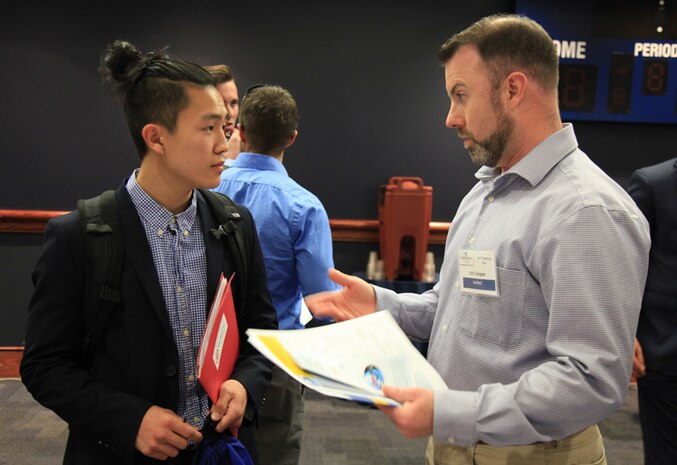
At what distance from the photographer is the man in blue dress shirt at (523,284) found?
1.05 m

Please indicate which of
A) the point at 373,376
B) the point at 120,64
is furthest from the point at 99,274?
the point at 373,376

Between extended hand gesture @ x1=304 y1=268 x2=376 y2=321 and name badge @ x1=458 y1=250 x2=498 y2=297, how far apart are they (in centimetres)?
31

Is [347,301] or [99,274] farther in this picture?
[347,301]

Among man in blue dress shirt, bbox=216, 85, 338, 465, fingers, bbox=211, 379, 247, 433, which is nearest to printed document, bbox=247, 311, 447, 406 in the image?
fingers, bbox=211, 379, 247, 433

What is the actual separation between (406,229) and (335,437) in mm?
1535

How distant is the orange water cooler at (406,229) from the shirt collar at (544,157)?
9.40 ft

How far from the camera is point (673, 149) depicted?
4.67 m

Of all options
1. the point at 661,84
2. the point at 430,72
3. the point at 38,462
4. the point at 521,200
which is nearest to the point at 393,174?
the point at 430,72

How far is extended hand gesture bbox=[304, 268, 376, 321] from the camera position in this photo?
1.55 meters

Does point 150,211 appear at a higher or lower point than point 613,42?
lower

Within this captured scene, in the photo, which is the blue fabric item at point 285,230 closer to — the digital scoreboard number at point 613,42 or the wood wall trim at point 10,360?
the digital scoreboard number at point 613,42

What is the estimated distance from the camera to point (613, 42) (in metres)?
4.32

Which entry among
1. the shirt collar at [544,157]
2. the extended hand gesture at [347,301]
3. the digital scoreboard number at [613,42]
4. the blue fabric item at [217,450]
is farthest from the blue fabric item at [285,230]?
the digital scoreboard number at [613,42]

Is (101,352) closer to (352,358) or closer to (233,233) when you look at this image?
(233,233)
